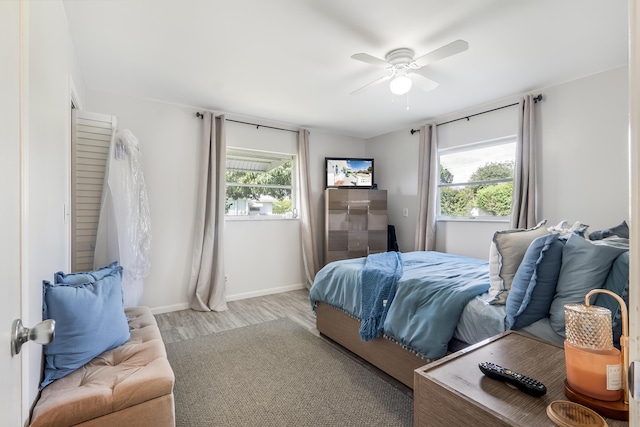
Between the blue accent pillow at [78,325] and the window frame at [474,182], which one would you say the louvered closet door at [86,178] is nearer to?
the blue accent pillow at [78,325]

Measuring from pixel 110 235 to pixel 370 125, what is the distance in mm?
3594

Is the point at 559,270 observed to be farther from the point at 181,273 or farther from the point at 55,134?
the point at 181,273

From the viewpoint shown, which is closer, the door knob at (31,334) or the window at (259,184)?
the door knob at (31,334)

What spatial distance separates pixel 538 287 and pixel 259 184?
360cm

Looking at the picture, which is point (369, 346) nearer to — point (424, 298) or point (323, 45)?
point (424, 298)

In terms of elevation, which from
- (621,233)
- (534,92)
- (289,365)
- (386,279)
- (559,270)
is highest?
(534,92)

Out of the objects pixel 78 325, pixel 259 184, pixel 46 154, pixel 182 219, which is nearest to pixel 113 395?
pixel 78 325

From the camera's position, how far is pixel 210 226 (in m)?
3.72

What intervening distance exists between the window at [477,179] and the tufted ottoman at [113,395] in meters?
3.66

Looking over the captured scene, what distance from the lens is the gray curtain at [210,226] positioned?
3.68m

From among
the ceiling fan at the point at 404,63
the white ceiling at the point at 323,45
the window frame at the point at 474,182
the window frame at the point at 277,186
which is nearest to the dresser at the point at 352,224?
the window frame at the point at 277,186

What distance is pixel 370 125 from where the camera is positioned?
15.0 feet

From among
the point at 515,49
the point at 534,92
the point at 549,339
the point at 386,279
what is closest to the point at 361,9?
the point at 515,49

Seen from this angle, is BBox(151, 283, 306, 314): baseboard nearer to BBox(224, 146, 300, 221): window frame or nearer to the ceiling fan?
BBox(224, 146, 300, 221): window frame
